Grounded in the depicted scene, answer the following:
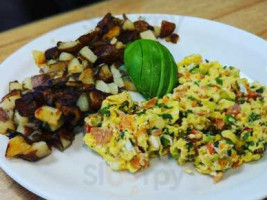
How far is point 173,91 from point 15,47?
109 cm

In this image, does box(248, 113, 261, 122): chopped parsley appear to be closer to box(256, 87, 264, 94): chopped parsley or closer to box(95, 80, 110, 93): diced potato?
box(256, 87, 264, 94): chopped parsley

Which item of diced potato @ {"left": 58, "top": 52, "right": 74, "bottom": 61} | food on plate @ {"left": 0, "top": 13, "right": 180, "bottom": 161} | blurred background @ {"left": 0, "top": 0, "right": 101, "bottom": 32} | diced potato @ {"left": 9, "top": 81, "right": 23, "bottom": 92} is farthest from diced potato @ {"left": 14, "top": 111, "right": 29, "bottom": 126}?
blurred background @ {"left": 0, "top": 0, "right": 101, "bottom": 32}

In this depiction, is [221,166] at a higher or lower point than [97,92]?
lower

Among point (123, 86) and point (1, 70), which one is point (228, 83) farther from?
point (1, 70)

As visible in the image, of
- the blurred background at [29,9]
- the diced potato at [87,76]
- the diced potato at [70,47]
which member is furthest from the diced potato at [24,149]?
the blurred background at [29,9]

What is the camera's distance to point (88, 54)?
6.30 feet

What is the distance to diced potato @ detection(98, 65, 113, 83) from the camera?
1824 mm

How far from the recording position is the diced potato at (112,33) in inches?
82.0

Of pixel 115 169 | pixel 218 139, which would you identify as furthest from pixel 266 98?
pixel 115 169

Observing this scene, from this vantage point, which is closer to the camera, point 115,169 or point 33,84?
point 115,169

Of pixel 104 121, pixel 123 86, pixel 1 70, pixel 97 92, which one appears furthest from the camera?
pixel 1 70

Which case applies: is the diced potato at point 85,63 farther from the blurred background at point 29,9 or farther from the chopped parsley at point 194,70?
the blurred background at point 29,9

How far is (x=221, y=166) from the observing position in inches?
55.1

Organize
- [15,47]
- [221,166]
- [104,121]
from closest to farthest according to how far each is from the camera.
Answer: [221,166] → [104,121] → [15,47]
